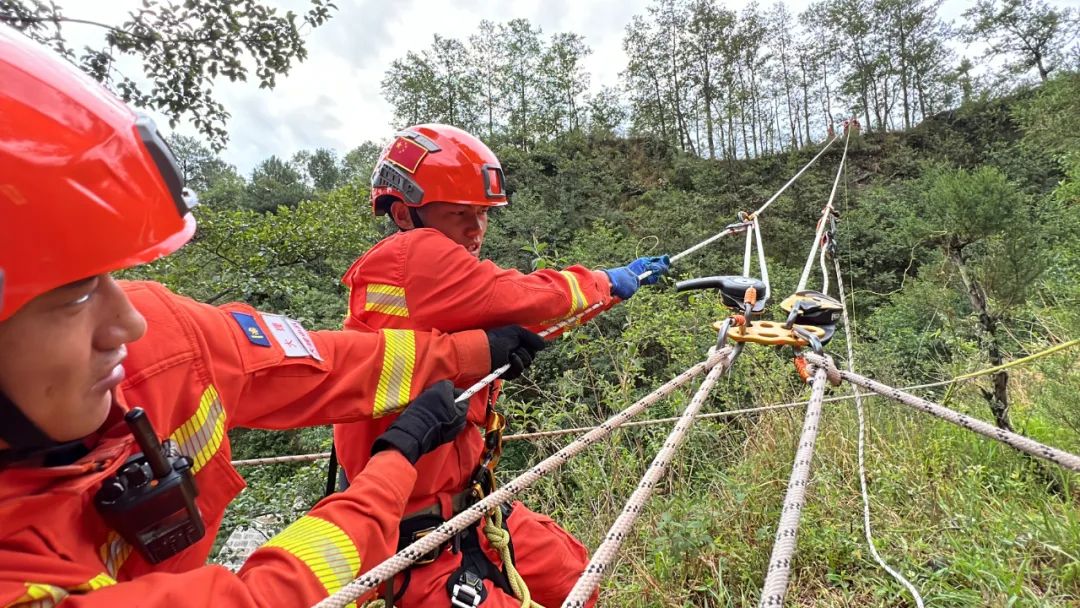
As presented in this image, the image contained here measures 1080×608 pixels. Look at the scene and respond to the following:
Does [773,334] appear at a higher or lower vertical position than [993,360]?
higher

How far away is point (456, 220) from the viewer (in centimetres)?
214

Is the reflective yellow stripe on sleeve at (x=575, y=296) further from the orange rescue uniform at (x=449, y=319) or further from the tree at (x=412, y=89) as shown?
the tree at (x=412, y=89)

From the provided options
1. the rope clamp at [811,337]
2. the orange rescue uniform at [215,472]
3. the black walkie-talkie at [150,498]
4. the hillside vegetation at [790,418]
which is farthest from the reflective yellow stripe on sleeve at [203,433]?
the hillside vegetation at [790,418]

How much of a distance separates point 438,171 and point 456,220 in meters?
0.21

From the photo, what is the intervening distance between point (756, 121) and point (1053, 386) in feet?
110

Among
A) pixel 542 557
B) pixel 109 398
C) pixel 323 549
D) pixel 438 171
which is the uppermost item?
pixel 438 171

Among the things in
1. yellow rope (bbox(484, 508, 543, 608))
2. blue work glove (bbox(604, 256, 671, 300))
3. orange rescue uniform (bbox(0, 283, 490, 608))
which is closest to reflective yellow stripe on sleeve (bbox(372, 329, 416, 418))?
orange rescue uniform (bbox(0, 283, 490, 608))

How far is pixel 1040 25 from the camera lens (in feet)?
76.6

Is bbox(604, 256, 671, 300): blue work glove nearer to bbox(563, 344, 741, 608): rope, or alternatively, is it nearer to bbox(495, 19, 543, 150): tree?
bbox(563, 344, 741, 608): rope

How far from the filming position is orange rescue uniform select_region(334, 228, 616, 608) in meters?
1.72

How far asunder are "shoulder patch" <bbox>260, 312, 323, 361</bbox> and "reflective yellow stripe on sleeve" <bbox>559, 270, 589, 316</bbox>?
1025 millimetres

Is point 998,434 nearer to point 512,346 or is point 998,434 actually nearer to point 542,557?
point 512,346

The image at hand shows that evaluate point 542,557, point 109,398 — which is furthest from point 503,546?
point 109,398

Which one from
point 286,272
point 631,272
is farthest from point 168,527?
point 286,272
